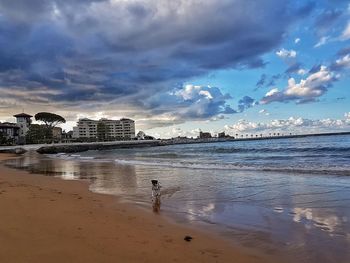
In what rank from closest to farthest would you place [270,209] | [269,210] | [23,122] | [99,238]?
[99,238]
[269,210]
[270,209]
[23,122]

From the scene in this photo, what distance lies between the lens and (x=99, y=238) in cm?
627

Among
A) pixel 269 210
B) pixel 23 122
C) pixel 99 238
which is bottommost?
pixel 269 210

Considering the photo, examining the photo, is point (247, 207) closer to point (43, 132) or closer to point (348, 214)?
point (348, 214)

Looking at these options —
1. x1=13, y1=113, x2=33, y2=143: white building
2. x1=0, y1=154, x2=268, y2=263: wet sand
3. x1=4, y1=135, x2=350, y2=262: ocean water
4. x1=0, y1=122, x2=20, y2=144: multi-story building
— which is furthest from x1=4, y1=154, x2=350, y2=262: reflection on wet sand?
x1=13, y1=113, x2=33, y2=143: white building

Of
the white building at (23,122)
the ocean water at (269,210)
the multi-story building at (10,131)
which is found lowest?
the ocean water at (269,210)

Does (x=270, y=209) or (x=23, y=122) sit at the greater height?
(x=23, y=122)

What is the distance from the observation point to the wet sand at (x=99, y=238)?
5.29 meters

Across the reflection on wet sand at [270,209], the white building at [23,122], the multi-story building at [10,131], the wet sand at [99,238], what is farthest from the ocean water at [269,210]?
the white building at [23,122]

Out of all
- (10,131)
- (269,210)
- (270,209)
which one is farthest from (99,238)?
(10,131)

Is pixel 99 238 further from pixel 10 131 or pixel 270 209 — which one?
pixel 10 131

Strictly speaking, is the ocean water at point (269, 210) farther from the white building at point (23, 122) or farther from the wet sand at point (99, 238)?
the white building at point (23, 122)

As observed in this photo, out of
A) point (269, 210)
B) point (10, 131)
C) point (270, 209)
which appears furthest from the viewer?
point (10, 131)

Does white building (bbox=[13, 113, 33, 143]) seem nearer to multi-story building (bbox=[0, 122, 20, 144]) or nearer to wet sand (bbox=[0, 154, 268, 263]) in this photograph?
multi-story building (bbox=[0, 122, 20, 144])

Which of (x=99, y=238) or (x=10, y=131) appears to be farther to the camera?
(x=10, y=131)
